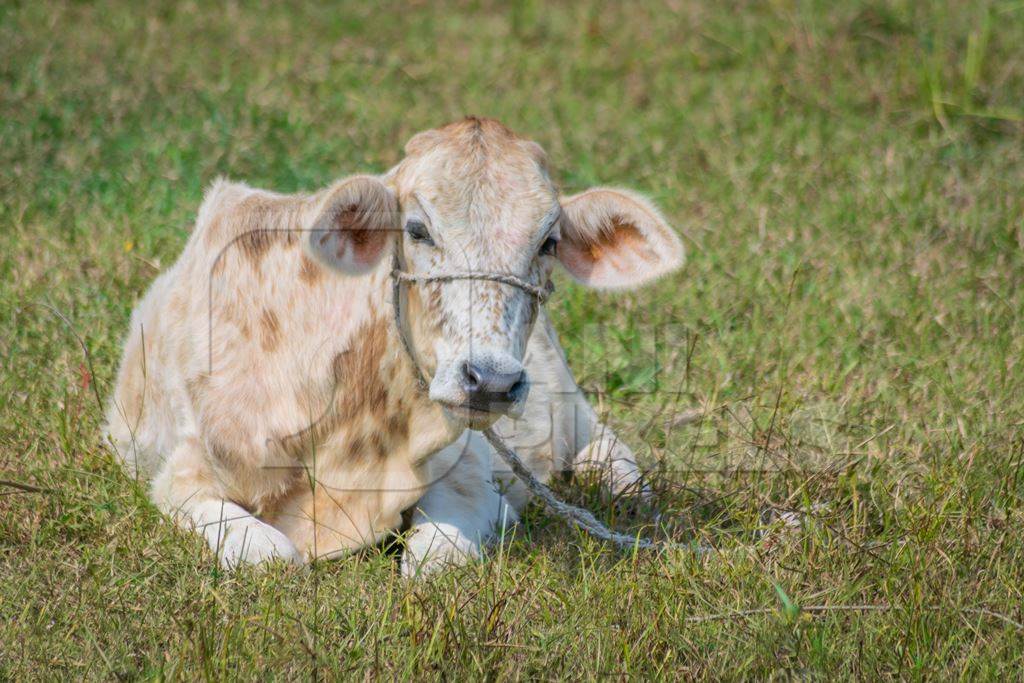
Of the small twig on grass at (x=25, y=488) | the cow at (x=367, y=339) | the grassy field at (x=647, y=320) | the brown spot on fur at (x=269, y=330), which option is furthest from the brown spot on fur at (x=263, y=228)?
the small twig on grass at (x=25, y=488)

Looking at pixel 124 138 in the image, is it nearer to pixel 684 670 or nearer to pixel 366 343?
pixel 366 343

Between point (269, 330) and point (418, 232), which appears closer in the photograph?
point (418, 232)

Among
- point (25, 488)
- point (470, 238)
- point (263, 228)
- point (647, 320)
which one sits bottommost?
point (25, 488)

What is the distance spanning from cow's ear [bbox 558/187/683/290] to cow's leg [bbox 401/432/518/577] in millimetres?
659

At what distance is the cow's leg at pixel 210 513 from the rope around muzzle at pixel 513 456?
1.92ft

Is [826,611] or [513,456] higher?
[513,456]

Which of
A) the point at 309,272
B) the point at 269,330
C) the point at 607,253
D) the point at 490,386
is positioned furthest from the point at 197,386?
the point at 607,253

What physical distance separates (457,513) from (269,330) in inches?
29.7

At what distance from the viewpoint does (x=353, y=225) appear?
3.57 metres

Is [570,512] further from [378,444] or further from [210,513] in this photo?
[210,513]

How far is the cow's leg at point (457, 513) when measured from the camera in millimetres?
3707

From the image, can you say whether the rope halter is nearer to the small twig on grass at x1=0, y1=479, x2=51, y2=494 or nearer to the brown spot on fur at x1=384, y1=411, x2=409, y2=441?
the brown spot on fur at x1=384, y1=411, x2=409, y2=441

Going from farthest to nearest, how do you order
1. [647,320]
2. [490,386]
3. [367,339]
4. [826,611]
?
[647,320] → [367,339] → [826,611] → [490,386]

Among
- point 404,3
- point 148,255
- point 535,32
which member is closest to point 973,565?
point 148,255
